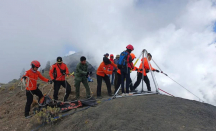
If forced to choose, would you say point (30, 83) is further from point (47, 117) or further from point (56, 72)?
point (47, 117)

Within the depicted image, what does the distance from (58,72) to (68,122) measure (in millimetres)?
2803

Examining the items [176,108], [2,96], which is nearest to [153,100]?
[176,108]

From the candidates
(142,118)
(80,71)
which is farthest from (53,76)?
(142,118)

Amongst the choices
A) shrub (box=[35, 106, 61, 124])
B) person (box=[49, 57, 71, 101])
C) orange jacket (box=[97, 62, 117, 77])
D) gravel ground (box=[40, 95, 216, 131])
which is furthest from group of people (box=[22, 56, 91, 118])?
gravel ground (box=[40, 95, 216, 131])

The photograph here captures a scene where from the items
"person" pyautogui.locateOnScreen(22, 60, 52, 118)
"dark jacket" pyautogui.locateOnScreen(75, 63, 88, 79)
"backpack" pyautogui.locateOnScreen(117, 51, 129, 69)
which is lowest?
"person" pyautogui.locateOnScreen(22, 60, 52, 118)

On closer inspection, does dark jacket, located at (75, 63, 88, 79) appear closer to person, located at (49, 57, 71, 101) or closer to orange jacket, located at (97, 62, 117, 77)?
person, located at (49, 57, 71, 101)

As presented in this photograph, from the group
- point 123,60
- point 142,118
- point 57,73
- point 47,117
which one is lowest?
point 47,117

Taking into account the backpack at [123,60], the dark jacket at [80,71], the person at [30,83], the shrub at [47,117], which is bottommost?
the shrub at [47,117]

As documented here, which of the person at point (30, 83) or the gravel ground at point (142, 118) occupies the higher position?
the person at point (30, 83)

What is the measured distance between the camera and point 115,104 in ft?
17.3

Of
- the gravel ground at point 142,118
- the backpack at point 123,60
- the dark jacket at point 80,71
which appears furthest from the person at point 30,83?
the backpack at point 123,60

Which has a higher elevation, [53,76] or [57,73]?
[57,73]

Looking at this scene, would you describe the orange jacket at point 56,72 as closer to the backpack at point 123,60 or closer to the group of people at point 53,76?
the group of people at point 53,76

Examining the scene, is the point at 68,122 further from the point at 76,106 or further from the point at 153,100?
the point at 153,100
